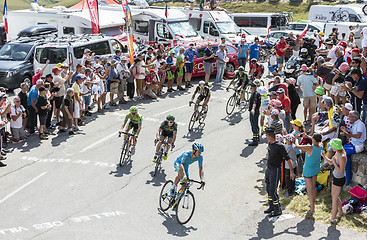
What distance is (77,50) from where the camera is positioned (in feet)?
64.3

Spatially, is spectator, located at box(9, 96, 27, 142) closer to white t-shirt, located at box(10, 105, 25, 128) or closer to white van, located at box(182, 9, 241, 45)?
white t-shirt, located at box(10, 105, 25, 128)

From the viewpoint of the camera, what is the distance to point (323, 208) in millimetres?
10055

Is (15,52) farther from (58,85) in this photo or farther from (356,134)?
(356,134)

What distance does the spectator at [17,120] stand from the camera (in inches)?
550

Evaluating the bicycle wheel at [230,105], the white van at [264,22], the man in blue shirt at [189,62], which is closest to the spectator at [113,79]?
the man in blue shirt at [189,62]

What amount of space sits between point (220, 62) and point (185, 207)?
12.3 meters

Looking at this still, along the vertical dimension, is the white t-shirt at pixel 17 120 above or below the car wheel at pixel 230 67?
below

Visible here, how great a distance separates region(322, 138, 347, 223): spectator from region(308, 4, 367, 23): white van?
2936 cm

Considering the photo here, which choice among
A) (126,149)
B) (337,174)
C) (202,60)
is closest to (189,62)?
(202,60)

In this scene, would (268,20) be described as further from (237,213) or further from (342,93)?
(237,213)

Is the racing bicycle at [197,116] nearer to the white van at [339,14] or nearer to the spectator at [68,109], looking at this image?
the spectator at [68,109]

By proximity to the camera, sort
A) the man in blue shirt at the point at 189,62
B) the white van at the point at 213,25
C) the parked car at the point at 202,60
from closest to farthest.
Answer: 1. the man in blue shirt at the point at 189,62
2. the parked car at the point at 202,60
3. the white van at the point at 213,25

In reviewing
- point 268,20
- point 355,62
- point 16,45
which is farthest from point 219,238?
point 268,20

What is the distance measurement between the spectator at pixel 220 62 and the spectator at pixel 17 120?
32.3 ft
